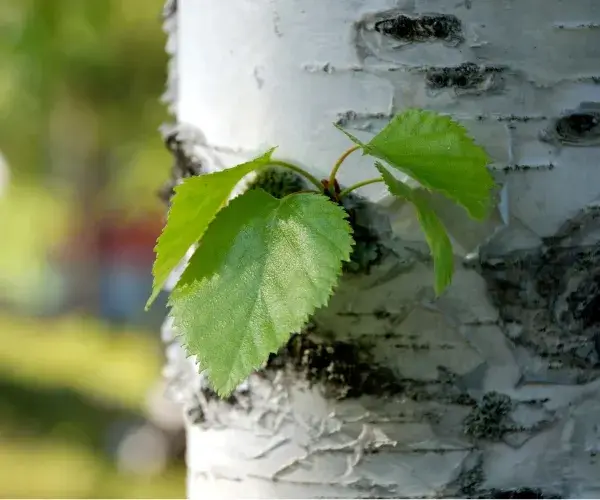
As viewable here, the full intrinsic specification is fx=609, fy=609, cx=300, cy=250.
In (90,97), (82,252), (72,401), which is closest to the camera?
(72,401)

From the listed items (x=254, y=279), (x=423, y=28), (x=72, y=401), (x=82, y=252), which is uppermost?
(x=82, y=252)

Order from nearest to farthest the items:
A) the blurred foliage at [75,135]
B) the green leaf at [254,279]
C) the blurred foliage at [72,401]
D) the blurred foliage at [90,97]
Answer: the green leaf at [254,279] → the blurred foliage at [72,401] → the blurred foliage at [90,97] → the blurred foliage at [75,135]

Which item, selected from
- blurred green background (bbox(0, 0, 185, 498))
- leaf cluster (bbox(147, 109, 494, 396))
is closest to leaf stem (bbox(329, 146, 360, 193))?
leaf cluster (bbox(147, 109, 494, 396))

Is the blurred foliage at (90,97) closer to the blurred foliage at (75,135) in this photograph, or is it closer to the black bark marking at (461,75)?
the blurred foliage at (75,135)

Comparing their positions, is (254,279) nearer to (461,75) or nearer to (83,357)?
(461,75)

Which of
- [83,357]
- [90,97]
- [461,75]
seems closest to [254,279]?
[461,75]

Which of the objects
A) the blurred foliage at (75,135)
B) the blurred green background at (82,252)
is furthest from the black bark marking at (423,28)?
the blurred foliage at (75,135)
